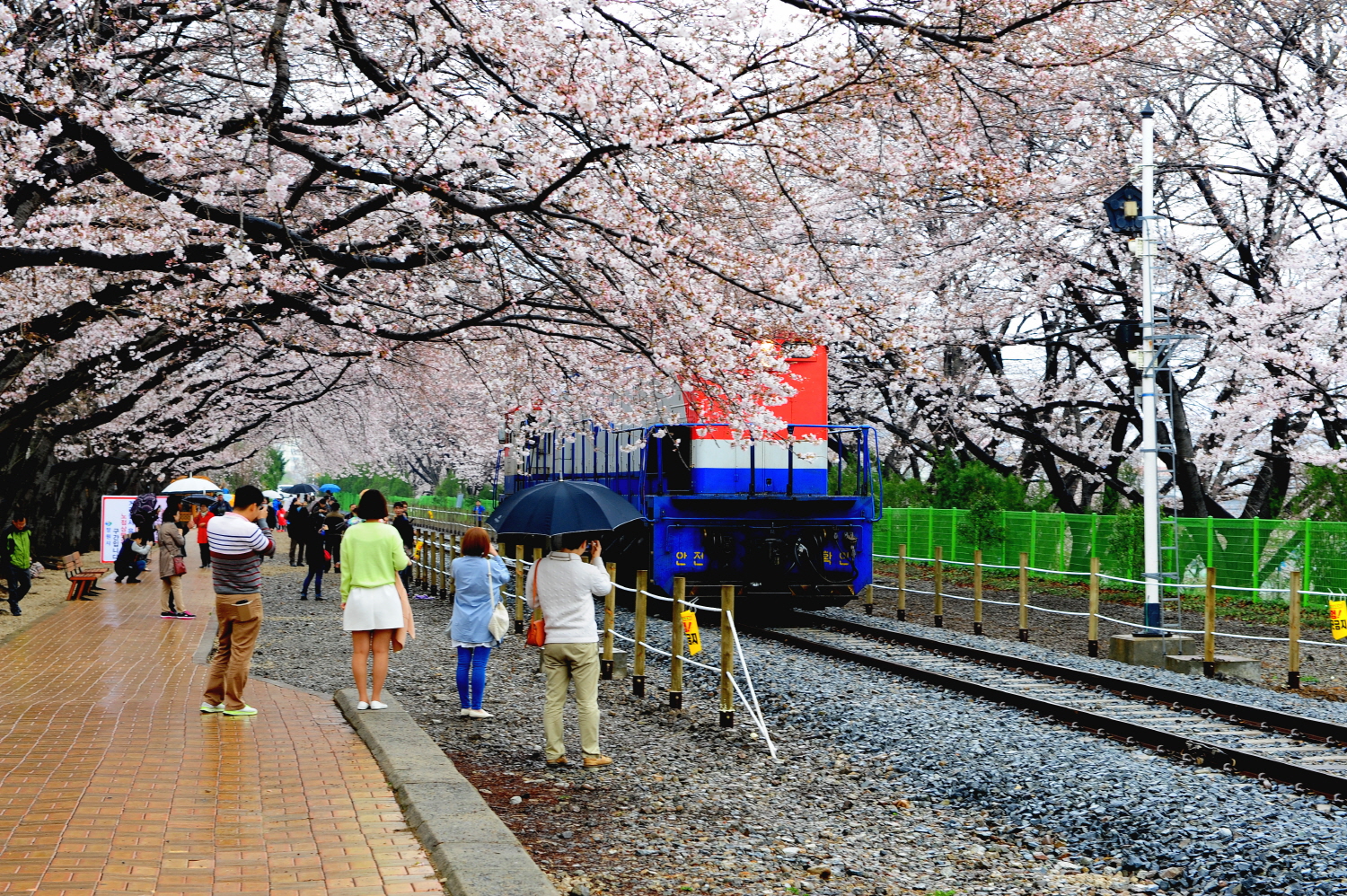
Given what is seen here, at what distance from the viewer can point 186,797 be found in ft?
22.5

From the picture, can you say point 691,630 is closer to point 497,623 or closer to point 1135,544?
point 497,623

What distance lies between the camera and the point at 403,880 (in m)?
5.45

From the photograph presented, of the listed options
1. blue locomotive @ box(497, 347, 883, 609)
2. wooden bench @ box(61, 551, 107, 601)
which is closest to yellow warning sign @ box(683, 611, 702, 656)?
blue locomotive @ box(497, 347, 883, 609)

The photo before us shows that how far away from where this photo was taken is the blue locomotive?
17.1 metres

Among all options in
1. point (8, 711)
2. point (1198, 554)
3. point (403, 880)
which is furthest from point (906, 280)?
point (403, 880)

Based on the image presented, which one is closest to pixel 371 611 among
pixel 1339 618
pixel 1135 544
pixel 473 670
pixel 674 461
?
pixel 473 670

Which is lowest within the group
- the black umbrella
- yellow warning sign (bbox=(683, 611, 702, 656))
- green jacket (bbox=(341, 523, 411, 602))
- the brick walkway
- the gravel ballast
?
the gravel ballast

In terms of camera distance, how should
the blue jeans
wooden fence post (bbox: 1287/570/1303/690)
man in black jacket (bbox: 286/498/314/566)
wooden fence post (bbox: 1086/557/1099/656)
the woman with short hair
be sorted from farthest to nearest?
man in black jacket (bbox: 286/498/314/566), the woman with short hair, wooden fence post (bbox: 1086/557/1099/656), wooden fence post (bbox: 1287/570/1303/690), the blue jeans

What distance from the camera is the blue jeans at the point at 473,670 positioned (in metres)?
10.5

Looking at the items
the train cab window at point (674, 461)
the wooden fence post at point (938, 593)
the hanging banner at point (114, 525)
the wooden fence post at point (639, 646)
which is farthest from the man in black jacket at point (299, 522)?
the wooden fence post at point (639, 646)

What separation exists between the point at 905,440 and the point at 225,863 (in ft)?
102

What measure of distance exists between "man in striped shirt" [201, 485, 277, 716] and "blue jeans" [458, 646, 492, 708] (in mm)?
1714

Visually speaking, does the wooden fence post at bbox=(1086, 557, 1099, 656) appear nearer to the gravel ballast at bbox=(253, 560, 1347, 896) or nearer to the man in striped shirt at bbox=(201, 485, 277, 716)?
the gravel ballast at bbox=(253, 560, 1347, 896)

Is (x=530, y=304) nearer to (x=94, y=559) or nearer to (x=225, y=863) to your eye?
(x=225, y=863)
